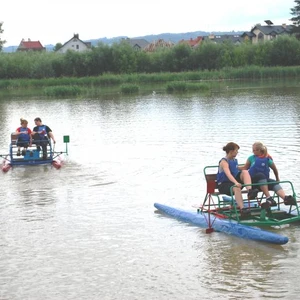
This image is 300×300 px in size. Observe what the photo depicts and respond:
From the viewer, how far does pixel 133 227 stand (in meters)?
13.3

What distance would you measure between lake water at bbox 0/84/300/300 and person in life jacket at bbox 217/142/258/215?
71cm

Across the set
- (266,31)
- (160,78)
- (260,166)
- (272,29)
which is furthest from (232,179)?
(272,29)

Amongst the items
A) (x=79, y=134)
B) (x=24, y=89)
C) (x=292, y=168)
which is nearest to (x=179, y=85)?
(x=24, y=89)

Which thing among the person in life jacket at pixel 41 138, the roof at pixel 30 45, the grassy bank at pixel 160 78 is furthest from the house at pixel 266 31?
the person in life jacket at pixel 41 138

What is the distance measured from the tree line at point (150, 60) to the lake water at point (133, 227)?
55011mm

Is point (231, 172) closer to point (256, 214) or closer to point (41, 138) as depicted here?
point (256, 214)

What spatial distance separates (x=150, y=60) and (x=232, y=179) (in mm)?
77028

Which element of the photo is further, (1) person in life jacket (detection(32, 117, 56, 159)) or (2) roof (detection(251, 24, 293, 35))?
(2) roof (detection(251, 24, 293, 35))

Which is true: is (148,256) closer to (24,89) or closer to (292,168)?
(292,168)

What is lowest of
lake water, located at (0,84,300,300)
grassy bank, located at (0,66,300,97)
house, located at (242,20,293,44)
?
lake water, located at (0,84,300,300)

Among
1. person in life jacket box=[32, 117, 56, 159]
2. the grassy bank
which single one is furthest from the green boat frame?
the grassy bank

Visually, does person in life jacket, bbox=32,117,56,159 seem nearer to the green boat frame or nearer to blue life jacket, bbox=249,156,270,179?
the green boat frame

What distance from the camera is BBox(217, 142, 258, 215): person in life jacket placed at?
12141 mm

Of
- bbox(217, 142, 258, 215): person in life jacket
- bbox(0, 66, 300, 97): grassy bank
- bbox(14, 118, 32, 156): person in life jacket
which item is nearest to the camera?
bbox(217, 142, 258, 215): person in life jacket
